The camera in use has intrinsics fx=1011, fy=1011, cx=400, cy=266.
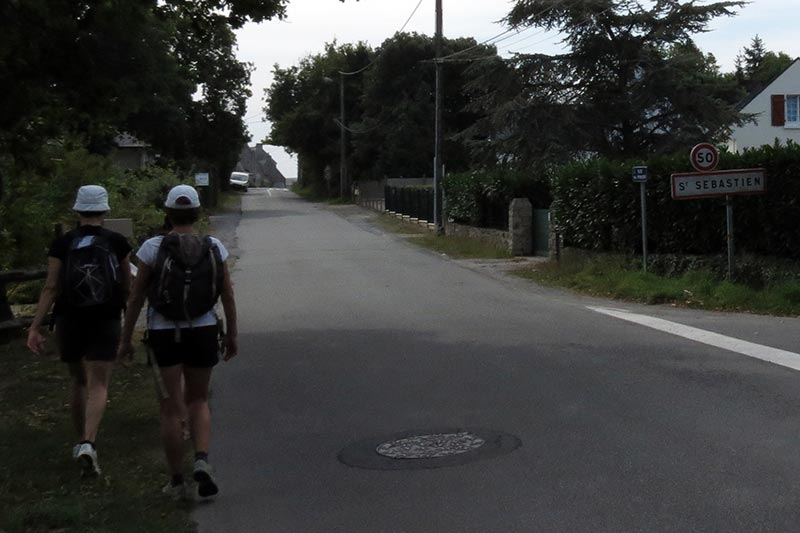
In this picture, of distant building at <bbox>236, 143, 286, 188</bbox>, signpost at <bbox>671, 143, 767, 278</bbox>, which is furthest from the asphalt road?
distant building at <bbox>236, 143, 286, 188</bbox>

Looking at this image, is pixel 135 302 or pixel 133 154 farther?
pixel 133 154

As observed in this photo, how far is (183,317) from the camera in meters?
5.41

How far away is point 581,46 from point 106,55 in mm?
22225

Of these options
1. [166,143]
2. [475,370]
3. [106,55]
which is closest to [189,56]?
[166,143]

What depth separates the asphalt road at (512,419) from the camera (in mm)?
5242

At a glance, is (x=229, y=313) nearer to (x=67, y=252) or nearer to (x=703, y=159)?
(x=67, y=252)

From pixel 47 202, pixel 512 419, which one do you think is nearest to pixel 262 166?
pixel 47 202

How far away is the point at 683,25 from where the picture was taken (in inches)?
1252

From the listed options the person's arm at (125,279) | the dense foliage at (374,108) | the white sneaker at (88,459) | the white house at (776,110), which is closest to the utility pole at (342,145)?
the dense foliage at (374,108)

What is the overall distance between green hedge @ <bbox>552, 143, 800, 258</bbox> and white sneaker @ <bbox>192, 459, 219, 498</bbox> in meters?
11.2

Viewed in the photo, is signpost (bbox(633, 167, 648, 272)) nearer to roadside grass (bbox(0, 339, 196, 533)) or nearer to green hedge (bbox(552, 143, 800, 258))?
green hedge (bbox(552, 143, 800, 258))

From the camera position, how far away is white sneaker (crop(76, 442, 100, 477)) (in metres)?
6.01

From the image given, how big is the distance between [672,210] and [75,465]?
12.3m

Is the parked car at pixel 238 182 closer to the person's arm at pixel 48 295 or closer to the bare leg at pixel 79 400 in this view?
the bare leg at pixel 79 400
